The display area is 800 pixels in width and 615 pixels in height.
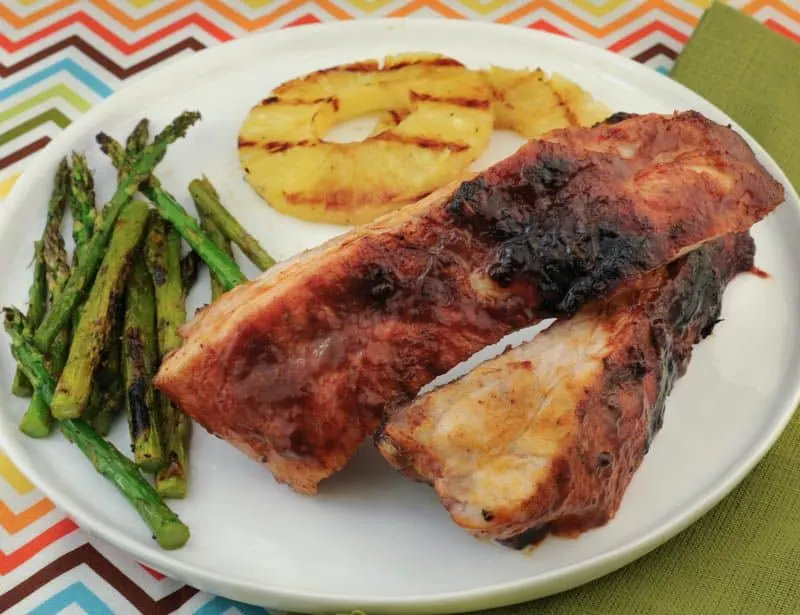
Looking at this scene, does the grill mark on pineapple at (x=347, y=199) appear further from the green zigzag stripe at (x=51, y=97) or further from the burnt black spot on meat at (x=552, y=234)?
Answer: the green zigzag stripe at (x=51, y=97)

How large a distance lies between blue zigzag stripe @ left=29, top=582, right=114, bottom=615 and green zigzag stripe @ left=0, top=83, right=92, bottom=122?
2.76 metres

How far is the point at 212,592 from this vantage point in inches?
142

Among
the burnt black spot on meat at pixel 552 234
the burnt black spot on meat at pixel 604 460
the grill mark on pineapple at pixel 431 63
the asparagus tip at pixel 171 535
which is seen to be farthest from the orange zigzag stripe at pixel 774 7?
the asparagus tip at pixel 171 535

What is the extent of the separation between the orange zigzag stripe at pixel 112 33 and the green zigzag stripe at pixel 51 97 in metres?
0.40

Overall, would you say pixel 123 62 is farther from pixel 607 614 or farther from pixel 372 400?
pixel 607 614

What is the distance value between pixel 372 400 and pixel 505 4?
11.6 feet

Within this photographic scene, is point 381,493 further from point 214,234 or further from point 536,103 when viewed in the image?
point 536,103

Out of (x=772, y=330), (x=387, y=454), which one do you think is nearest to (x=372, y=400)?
(x=387, y=454)

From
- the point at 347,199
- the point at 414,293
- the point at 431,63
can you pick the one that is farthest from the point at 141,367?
the point at 431,63

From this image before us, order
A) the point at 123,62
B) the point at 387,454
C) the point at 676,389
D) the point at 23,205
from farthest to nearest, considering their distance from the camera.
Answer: the point at 123,62 < the point at 23,205 < the point at 676,389 < the point at 387,454

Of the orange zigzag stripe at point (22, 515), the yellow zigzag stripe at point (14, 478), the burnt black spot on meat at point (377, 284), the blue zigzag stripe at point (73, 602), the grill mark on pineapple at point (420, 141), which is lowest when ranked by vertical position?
the blue zigzag stripe at point (73, 602)

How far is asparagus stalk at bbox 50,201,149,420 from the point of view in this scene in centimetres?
381

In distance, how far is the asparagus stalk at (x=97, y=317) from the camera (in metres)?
3.81

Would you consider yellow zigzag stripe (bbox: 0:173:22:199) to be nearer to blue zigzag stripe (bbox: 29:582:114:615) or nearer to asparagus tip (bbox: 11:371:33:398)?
asparagus tip (bbox: 11:371:33:398)
